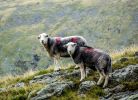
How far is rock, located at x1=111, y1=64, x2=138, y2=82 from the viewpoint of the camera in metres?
16.4

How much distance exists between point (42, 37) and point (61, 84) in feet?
20.9

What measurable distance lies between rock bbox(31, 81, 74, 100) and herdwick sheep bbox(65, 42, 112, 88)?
1030 mm

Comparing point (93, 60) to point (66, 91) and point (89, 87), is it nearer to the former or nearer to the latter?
point (89, 87)

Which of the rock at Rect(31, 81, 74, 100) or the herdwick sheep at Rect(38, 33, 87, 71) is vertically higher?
the herdwick sheep at Rect(38, 33, 87, 71)

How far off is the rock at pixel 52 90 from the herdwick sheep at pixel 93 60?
1.03 m

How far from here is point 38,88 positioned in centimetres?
1706

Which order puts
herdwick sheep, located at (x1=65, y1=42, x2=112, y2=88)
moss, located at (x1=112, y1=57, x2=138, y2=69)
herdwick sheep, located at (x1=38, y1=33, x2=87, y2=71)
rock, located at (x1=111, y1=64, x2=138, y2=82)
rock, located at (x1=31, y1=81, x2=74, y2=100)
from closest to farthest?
rock, located at (x1=31, y1=81, x2=74, y2=100) → rock, located at (x1=111, y1=64, x2=138, y2=82) → herdwick sheep, located at (x1=65, y1=42, x2=112, y2=88) → moss, located at (x1=112, y1=57, x2=138, y2=69) → herdwick sheep, located at (x1=38, y1=33, x2=87, y2=71)

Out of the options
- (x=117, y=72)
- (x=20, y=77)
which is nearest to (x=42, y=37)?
(x=20, y=77)

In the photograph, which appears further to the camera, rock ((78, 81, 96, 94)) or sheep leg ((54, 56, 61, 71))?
sheep leg ((54, 56, 61, 71))

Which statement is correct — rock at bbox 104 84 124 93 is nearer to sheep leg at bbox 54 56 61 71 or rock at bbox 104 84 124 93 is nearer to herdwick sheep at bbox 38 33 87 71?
sheep leg at bbox 54 56 61 71

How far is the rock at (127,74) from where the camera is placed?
1641cm

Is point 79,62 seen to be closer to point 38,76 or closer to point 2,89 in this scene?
point 38,76

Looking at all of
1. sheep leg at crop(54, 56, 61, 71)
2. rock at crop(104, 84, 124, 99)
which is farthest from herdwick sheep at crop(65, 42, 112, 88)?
sheep leg at crop(54, 56, 61, 71)

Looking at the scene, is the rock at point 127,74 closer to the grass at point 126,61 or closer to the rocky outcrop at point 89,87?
the rocky outcrop at point 89,87
